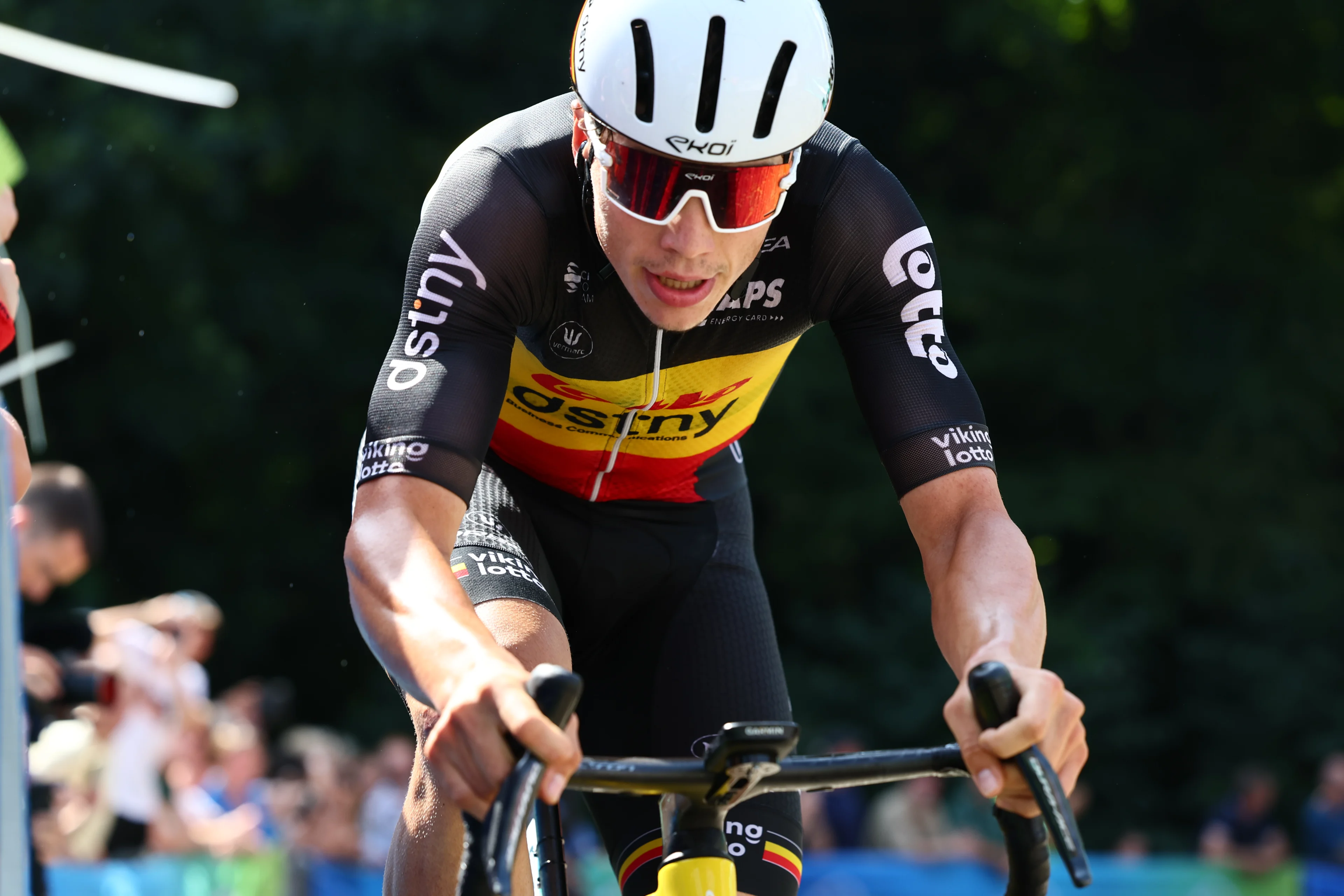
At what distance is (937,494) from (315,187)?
1576cm

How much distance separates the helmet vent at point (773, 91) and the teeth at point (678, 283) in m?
0.27

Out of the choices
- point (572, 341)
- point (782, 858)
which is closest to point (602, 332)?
point (572, 341)

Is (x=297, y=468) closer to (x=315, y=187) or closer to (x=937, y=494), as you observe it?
(x=315, y=187)

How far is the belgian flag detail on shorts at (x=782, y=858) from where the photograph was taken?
10.8ft

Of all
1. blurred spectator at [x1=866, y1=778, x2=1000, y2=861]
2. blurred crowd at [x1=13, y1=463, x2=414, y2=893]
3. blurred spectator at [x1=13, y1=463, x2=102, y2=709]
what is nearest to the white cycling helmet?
blurred crowd at [x1=13, y1=463, x2=414, y2=893]

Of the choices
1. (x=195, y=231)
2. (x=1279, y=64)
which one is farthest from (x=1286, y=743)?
(x=195, y=231)

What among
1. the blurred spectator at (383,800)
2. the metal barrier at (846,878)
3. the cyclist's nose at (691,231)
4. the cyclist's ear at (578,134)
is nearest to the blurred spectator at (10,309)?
the cyclist's ear at (578,134)

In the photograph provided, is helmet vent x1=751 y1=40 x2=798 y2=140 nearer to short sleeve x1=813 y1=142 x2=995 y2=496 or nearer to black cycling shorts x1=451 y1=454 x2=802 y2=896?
short sleeve x1=813 y1=142 x2=995 y2=496

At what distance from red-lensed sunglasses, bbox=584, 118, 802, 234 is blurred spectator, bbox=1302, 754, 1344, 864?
9616 mm

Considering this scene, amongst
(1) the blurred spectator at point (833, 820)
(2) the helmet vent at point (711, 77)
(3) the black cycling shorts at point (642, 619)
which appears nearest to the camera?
(2) the helmet vent at point (711, 77)

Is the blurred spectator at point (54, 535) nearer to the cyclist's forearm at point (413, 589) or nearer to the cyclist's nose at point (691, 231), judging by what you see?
the cyclist's forearm at point (413, 589)

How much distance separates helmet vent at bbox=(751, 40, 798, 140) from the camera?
9.52ft

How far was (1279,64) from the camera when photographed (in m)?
18.8

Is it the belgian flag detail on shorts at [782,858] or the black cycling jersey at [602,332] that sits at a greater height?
the black cycling jersey at [602,332]
